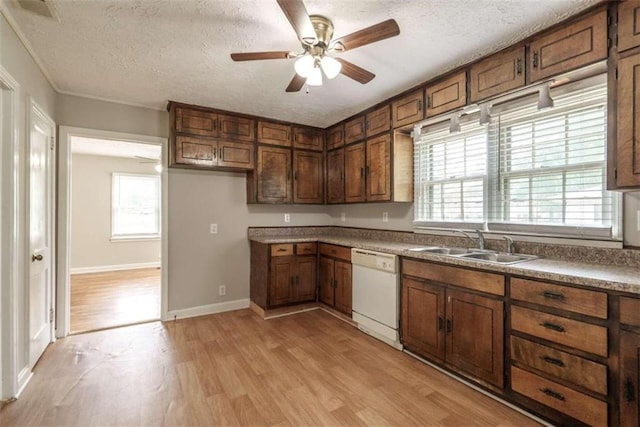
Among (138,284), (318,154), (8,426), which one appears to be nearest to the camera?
(8,426)

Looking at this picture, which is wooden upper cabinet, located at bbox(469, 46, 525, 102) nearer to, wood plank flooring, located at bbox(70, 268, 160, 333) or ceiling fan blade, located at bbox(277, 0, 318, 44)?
ceiling fan blade, located at bbox(277, 0, 318, 44)

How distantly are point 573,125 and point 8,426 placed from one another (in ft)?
13.5

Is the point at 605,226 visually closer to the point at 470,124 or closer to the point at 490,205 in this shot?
the point at 490,205

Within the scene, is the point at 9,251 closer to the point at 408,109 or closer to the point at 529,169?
the point at 408,109

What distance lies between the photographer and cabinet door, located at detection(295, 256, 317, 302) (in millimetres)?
3764

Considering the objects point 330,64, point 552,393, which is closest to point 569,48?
point 330,64

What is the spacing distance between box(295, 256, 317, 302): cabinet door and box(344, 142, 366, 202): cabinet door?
3.10 feet

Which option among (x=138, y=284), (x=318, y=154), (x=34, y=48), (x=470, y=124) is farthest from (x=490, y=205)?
(x=138, y=284)

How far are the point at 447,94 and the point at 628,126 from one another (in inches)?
49.8

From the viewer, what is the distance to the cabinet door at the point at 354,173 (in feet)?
12.2

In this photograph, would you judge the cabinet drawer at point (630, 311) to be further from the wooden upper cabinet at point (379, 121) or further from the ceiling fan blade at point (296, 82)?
the wooden upper cabinet at point (379, 121)

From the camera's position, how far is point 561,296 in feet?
5.55

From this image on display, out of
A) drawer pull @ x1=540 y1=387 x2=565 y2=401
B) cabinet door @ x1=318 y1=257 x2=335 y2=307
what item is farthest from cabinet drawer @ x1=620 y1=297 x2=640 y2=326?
cabinet door @ x1=318 y1=257 x2=335 y2=307

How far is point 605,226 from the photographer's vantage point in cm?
201
